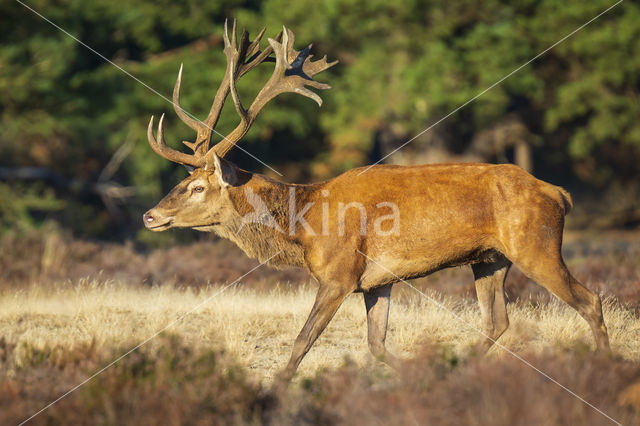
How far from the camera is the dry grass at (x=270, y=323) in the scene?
7.05m

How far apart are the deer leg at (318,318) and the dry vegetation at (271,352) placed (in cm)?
31

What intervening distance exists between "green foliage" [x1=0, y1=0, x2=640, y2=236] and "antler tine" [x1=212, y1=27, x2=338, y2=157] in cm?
1203

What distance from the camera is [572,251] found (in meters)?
17.4

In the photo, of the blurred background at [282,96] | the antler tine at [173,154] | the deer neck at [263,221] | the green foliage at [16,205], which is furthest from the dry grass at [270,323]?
the green foliage at [16,205]

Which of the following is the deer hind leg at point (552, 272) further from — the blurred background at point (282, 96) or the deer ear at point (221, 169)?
the blurred background at point (282, 96)

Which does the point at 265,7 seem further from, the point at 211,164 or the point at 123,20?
the point at 211,164

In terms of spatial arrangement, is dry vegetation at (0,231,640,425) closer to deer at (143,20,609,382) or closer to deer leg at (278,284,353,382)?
deer leg at (278,284,353,382)

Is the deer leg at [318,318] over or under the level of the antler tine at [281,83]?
under

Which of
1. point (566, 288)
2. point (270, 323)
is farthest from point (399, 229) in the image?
point (270, 323)

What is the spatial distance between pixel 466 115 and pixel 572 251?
313 inches

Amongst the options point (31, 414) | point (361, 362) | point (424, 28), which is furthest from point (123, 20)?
point (31, 414)

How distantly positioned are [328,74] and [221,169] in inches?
744

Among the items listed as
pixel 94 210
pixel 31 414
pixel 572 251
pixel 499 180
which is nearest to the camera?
pixel 31 414

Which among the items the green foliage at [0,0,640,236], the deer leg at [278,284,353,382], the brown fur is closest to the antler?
the brown fur
